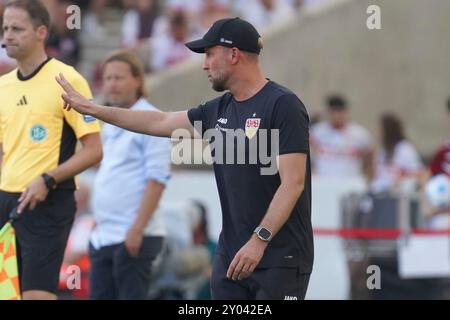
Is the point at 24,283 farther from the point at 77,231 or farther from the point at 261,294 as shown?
the point at 77,231

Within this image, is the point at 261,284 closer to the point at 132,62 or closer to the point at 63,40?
the point at 132,62

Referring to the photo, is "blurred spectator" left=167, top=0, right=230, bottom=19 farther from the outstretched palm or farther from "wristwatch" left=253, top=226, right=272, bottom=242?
"wristwatch" left=253, top=226, right=272, bottom=242

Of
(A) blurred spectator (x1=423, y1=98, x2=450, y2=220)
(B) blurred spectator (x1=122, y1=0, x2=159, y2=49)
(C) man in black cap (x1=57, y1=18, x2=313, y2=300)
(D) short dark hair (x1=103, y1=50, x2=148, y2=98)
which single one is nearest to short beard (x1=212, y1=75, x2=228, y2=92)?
(C) man in black cap (x1=57, y1=18, x2=313, y2=300)

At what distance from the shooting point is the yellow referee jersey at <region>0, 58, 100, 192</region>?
7.80 metres

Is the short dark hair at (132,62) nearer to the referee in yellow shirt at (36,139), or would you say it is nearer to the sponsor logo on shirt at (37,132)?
the referee in yellow shirt at (36,139)

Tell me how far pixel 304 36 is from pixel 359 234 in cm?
498

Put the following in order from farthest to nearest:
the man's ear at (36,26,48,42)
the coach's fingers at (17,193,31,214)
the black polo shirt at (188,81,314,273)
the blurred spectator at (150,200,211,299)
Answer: the blurred spectator at (150,200,211,299)
the man's ear at (36,26,48,42)
the coach's fingers at (17,193,31,214)
the black polo shirt at (188,81,314,273)

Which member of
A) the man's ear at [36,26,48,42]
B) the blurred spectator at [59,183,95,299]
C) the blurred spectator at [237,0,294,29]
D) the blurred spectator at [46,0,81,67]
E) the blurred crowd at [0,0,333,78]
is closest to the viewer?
the man's ear at [36,26,48,42]

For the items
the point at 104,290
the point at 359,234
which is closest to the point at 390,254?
the point at 359,234

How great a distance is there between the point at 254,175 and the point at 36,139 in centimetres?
165

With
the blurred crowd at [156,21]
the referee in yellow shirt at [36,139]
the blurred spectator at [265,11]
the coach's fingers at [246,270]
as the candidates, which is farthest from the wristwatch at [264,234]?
the blurred spectator at [265,11]

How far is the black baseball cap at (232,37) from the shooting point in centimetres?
691

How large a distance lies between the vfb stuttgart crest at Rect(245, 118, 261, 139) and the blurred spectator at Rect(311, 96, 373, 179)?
7797 mm

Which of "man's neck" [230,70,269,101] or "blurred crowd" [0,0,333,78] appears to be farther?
"blurred crowd" [0,0,333,78]
